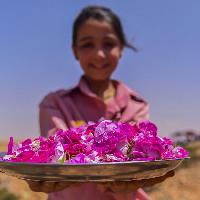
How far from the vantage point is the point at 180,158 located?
1.91 meters

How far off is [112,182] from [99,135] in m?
0.22

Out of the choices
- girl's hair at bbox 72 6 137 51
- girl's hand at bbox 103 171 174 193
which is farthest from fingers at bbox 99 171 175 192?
girl's hair at bbox 72 6 137 51

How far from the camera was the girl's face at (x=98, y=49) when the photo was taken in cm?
306

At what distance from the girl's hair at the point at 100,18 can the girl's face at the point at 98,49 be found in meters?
0.05

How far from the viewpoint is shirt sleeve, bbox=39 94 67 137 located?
289 cm

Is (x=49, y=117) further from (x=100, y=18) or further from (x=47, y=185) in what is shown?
(x=47, y=185)

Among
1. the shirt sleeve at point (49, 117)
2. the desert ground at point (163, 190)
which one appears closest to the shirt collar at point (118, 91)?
the shirt sleeve at point (49, 117)

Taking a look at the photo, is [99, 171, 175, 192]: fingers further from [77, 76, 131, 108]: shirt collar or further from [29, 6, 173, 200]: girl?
[77, 76, 131, 108]: shirt collar

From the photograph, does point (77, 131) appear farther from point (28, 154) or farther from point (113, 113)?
point (113, 113)

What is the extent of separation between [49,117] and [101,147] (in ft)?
3.66

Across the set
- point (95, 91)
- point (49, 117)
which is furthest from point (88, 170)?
point (95, 91)

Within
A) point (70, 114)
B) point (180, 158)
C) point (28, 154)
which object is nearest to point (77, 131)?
point (28, 154)

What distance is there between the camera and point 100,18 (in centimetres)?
316

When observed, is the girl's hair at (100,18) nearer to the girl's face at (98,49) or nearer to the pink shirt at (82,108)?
the girl's face at (98,49)
